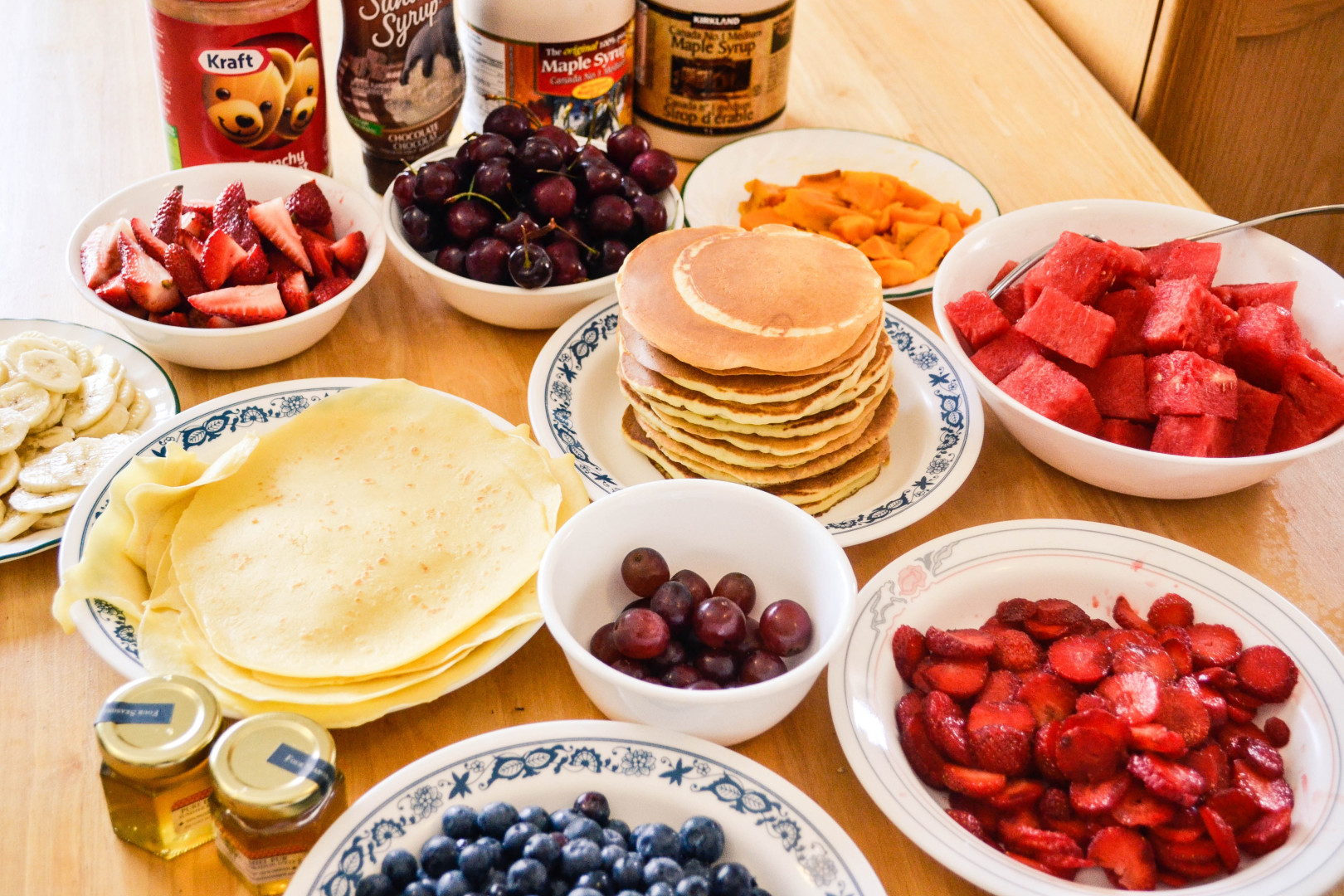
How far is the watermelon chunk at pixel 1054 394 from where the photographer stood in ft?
4.11

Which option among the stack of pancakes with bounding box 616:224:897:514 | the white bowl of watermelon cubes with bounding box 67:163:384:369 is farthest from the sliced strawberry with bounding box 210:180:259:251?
the stack of pancakes with bounding box 616:224:897:514

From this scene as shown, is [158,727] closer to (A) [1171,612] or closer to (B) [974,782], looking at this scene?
(B) [974,782]

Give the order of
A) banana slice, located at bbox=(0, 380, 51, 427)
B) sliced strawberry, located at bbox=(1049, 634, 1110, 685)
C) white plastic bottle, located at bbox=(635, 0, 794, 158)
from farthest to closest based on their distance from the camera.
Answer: white plastic bottle, located at bbox=(635, 0, 794, 158) → banana slice, located at bbox=(0, 380, 51, 427) → sliced strawberry, located at bbox=(1049, 634, 1110, 685)

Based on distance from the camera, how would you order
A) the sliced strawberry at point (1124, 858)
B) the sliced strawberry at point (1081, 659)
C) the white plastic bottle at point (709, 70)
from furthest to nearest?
the white plastic bottle at point (709, 70)
the sliced strawberry at point (1081, 659)
the sliced strawberry at point (1124, 858)

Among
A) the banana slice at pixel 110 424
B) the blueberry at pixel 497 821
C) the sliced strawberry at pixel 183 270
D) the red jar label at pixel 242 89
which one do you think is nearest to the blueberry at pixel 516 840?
the blueberry at pixel 497 821

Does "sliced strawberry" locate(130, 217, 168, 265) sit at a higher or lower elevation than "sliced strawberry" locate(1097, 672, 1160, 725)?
higher

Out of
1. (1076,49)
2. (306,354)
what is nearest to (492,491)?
(306,354)

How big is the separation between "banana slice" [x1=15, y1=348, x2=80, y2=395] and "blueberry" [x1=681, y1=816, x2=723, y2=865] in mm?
886

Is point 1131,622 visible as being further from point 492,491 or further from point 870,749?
point 492,491

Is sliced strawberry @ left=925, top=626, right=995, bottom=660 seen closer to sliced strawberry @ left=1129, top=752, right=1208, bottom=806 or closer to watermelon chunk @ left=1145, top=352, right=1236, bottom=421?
sliced strawberry @ left=1129, top=752, right=1208, bottom=806

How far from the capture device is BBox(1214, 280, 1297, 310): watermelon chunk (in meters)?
1.38

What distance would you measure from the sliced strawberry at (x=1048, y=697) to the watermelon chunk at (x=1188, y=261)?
633 mm

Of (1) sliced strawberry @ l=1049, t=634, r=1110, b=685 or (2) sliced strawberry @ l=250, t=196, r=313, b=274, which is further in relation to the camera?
(2) sliced strawberry @ l=250, t=196, r=313, b=274

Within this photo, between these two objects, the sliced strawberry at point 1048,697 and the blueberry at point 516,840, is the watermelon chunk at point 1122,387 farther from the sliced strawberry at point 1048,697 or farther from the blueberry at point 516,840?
the blueberry at point 516,840
